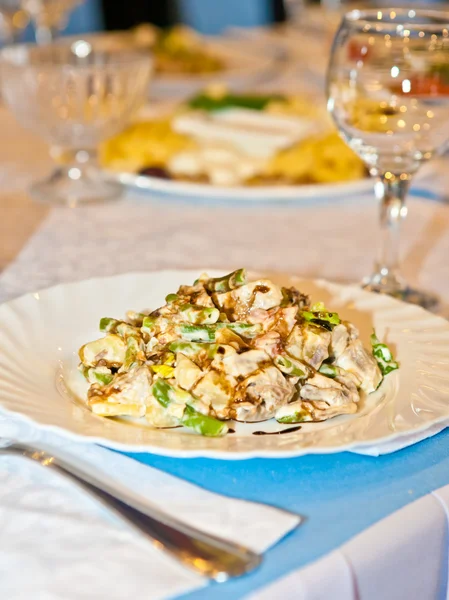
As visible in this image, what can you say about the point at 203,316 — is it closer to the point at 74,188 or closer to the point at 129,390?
the point at 129,390

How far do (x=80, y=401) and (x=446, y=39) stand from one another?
0.59 m

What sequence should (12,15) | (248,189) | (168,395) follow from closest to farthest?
(168,395), (248,189), (12,15)

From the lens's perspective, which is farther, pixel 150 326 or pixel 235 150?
pixel 235 150

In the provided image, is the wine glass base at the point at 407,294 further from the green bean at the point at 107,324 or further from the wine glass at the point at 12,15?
the wine glass at the point at 12,15

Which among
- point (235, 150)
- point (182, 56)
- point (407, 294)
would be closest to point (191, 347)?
point (407, 294)

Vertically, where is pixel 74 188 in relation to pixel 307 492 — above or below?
below

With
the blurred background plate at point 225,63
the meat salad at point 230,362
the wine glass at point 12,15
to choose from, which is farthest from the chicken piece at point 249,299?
the wine glass at point 12,15

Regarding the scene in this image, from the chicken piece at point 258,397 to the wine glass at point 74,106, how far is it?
84 cm

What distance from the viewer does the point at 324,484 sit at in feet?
2.03

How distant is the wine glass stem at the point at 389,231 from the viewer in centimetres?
107

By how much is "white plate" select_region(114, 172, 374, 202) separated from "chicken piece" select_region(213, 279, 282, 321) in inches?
26.3

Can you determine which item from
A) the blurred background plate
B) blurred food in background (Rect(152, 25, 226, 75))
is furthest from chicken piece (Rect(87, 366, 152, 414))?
blurred food in background (Rect(152, 25, 226, 75))

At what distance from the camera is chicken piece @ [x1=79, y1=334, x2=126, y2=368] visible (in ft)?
2.36

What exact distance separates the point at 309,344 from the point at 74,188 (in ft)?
2.87
